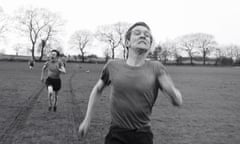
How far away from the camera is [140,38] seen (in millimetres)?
2312

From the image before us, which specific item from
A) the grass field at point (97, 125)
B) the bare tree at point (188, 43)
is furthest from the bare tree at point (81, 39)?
the grass field at point (97, 125)

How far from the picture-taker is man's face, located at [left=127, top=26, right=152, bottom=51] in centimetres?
230

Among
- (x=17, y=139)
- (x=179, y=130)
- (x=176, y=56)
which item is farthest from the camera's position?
(x=176, y=56)

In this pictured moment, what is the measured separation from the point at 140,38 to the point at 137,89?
0.46 m

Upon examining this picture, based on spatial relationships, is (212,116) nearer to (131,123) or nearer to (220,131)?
(220,131)

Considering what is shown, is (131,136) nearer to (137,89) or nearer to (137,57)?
(137,89)

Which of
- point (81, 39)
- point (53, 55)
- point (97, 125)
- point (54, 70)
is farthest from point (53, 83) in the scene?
point (81, 39)

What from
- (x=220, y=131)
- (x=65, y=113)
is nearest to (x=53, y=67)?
(x=65, y=113)

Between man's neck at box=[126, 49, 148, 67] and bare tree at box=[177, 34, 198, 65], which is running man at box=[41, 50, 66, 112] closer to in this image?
man's neck at box=[126, 49, 148, 67]

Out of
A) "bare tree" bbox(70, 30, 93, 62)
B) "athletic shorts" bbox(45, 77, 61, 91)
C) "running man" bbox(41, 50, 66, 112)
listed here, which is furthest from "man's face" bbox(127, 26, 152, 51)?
"bare tree" bbox(70, 30, 93, 62)

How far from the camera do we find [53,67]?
852cm

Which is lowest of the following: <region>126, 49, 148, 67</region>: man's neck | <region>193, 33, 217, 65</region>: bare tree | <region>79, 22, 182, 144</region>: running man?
<region>79, 22, 182, 144</region>: running man

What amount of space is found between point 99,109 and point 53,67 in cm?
231

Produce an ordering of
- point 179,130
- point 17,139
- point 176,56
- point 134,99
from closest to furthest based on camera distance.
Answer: point 134,99 < point 17,139 < point 179,130 < point 176,56
